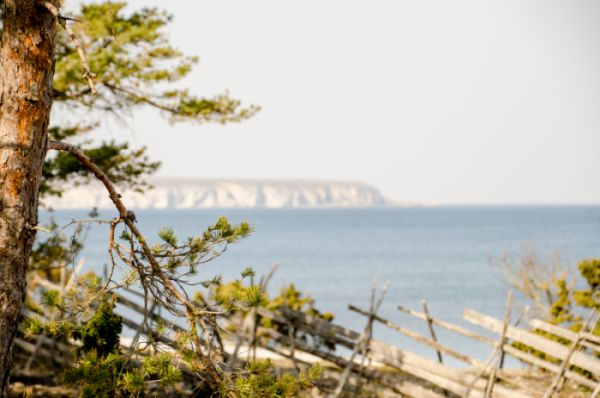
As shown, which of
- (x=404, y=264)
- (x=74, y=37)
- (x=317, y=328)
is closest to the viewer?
(x=74, y=37)

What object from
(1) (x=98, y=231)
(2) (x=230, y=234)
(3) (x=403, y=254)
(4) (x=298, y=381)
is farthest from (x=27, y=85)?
(1) (x=98, y=231)

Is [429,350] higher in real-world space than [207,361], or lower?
lower

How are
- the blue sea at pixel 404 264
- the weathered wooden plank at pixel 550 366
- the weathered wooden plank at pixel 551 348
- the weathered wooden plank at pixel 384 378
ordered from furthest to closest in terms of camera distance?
the blue sea at pixel 404 264, the weathered wooden plank at pixel 550 366, the weathered wooden plank at pixel 384 378, the weathered wooden plank at pixel 551 348

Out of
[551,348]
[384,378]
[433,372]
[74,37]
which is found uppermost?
[74,37]

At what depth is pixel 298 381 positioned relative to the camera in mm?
5270

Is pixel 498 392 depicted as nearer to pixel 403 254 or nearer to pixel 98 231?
pixel 403 254

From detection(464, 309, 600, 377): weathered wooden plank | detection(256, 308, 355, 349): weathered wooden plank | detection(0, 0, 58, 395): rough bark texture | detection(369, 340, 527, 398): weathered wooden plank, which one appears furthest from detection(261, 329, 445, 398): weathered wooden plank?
detection(0, 0, 58, 395): rough bark texture

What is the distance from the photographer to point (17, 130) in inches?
191

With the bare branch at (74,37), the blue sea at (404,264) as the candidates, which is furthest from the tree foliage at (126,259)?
the blue sea at (404,264)

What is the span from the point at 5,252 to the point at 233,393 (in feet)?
5.42

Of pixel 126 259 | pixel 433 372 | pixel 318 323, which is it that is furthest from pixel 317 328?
pixel 126 259

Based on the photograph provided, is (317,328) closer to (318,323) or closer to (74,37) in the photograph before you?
(318,323)

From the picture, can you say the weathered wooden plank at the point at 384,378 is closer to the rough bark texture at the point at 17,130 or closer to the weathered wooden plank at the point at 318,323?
the weathered wooden plank at the point at 318,323

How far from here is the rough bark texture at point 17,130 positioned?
484 centimetres
